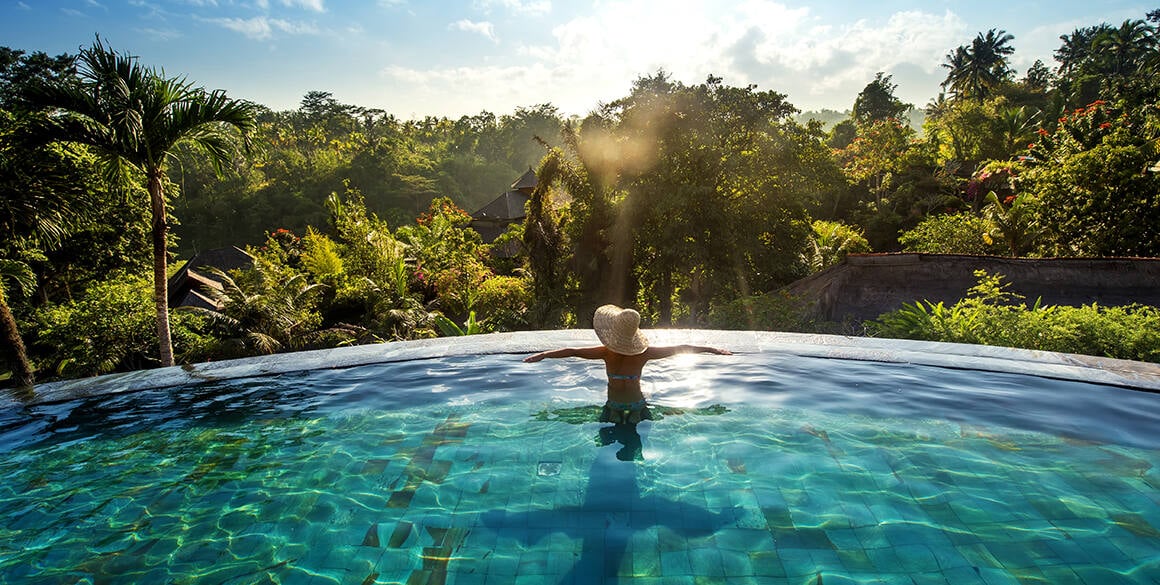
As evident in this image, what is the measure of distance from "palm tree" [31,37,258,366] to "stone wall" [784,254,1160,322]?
392 inches

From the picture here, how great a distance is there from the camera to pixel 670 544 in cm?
343

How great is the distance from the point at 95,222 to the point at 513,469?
1686 cm

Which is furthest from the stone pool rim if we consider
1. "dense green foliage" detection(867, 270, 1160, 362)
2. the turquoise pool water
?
"dense green foliage" detection(867, 270, 1160, 362)

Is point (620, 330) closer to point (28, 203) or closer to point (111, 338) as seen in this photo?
point (28, 203)

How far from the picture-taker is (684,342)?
263 inches

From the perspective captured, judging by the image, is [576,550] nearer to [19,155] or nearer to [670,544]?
[670,544]

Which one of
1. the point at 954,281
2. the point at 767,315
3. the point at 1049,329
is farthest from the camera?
the point at 954,281

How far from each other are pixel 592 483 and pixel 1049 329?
6123mm

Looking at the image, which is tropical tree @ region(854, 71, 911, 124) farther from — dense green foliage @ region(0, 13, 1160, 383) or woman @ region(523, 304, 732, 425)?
woman @ region(523, 304, 732, 425)

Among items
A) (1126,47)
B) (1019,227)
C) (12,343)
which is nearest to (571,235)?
(12,343)

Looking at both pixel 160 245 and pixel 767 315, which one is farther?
pixel 767 315

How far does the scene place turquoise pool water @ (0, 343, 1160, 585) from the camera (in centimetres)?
324

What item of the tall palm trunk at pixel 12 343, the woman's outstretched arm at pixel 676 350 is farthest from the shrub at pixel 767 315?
the tall palm trunk at pixel 12 343

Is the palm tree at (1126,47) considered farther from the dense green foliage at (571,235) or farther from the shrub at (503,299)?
the shrub at (503,299)
